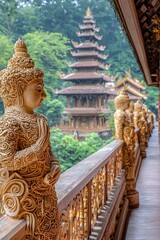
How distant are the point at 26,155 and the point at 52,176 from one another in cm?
14

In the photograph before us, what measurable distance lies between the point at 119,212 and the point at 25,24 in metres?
32.6

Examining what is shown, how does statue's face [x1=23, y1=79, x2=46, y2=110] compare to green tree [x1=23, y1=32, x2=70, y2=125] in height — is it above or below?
below

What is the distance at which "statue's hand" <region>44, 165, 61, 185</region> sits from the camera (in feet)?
4.09

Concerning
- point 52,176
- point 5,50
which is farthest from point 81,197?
point 5,50

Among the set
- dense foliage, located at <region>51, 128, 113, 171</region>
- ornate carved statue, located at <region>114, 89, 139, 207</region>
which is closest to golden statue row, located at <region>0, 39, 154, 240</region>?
ornate carved statue, located at <region>114, 89, 139, 207</region>

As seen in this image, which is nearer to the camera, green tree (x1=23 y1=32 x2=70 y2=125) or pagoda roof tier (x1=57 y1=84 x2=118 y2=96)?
pagoda roof tier (x1=57 y1=84 x2=118 y2=96)

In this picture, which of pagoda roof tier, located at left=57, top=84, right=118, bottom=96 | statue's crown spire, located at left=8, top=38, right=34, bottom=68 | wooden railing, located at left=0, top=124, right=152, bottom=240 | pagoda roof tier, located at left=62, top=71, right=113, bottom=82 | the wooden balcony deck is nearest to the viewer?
statue's crown spire, located at left=8, top=38, right=34, bottom=68

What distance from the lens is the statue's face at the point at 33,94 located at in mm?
1251

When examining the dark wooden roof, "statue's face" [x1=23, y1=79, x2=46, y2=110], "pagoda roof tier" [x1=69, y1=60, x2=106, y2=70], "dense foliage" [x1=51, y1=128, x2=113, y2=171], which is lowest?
"dense foliage" [x1=51, y1=128, x2=113, y2=171]

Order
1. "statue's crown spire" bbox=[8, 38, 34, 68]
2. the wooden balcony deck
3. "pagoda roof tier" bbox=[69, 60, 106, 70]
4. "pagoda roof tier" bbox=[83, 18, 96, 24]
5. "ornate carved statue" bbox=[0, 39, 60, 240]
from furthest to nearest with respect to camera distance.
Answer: "pagoda roof tier" bbox=[83, 18, 96, 24], "pagoda roof tier" bbox=[69, 60, 106, 70], the wooden balcony deck, "statue's crown spire" bbox=[8, 38, 34, 68], "ornate carved statue" bbox=[0, 39, 60, 240]

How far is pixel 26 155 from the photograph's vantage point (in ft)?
3.84

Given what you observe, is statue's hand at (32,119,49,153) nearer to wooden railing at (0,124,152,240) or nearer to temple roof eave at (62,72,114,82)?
wooden railing at (0,124,152,240)

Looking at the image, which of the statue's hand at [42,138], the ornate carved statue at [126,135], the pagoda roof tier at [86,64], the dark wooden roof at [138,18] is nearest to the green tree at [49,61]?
the pagoda roof tier at [86,64]

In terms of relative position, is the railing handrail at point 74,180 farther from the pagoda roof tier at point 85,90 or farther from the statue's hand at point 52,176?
the pagoda roof tier at point 85,90
